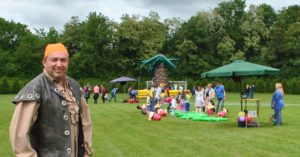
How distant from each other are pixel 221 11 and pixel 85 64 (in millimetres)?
24001

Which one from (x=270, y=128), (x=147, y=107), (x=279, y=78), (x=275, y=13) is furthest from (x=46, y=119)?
(x=275, y=13)

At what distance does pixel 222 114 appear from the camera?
21672 millimetres

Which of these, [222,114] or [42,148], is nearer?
[42,148]

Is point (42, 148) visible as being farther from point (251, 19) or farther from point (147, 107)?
point (251, 19)

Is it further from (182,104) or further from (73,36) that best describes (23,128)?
(73,36)

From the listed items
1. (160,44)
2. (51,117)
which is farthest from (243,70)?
(160,44)

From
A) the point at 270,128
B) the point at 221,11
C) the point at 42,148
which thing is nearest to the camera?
the point at 42,148

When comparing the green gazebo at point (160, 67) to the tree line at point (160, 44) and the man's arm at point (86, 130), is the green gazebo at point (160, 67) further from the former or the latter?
the man's arm at point (86, 130)

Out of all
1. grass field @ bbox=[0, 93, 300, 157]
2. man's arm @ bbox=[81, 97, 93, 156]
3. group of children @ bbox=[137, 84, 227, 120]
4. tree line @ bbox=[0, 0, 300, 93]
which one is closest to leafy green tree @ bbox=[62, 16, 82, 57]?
tree line @ bbox=[0, 0, 300, 93]

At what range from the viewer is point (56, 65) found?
3.87 meters

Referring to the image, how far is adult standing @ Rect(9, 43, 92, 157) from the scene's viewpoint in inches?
141

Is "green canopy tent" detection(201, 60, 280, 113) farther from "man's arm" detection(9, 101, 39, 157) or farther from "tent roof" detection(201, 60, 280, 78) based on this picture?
"man's arm" detection(9, 101, 39, 157)

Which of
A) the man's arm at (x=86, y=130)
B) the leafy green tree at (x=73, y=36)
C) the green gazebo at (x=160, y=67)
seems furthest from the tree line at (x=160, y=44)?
the man's arm at (x=86, y=130)

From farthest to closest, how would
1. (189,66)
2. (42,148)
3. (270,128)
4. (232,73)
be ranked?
(189,66) < (232,73) < (270,128) < (42,148)
